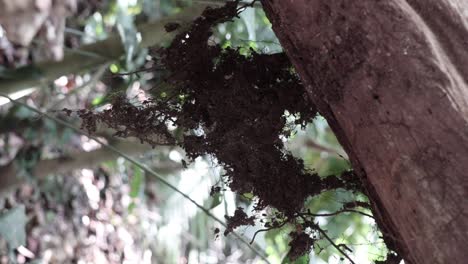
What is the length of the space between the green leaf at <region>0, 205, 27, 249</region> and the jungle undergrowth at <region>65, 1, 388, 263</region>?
81 cm

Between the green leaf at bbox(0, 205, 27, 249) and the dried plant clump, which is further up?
the dried plant clump

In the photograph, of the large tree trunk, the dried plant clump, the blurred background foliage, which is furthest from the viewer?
the blurred background foliage

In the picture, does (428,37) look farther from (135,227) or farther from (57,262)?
(135,227)

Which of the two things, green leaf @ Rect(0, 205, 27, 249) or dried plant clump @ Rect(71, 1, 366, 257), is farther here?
green leaf @ Rect(0, 205, 27, 249)

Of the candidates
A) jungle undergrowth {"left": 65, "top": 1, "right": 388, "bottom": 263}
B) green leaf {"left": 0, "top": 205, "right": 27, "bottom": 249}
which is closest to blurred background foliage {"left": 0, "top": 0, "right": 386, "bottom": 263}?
green leaf {"left": 0, "top": 205, "right": 27, "bottom": 249}

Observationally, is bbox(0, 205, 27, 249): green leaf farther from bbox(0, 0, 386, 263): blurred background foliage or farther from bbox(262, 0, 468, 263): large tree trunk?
bbox(262, 0, 468, 263): large tree trunk

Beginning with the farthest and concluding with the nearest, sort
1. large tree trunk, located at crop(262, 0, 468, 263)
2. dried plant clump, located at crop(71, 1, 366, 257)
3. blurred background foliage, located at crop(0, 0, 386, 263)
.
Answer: blurred background foliage, located at crop(0, 0, 386, 263) → dried plant clump, located at crop(71, 1, 366, 257) → large tree trunk, located at crop(262, 0, 468, 263)

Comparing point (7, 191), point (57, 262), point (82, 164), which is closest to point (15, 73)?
point (82, 164)

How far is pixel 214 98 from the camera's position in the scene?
25.1 inches

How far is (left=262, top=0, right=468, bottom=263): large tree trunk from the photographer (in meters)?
0.40

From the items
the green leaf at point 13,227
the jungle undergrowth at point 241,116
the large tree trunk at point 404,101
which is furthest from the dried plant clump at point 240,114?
the green leaf at point 13,227

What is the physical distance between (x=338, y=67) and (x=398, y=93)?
0.05 metres

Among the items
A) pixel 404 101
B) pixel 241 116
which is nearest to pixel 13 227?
pixel 241 116

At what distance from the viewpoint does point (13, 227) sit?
140 centimetres
